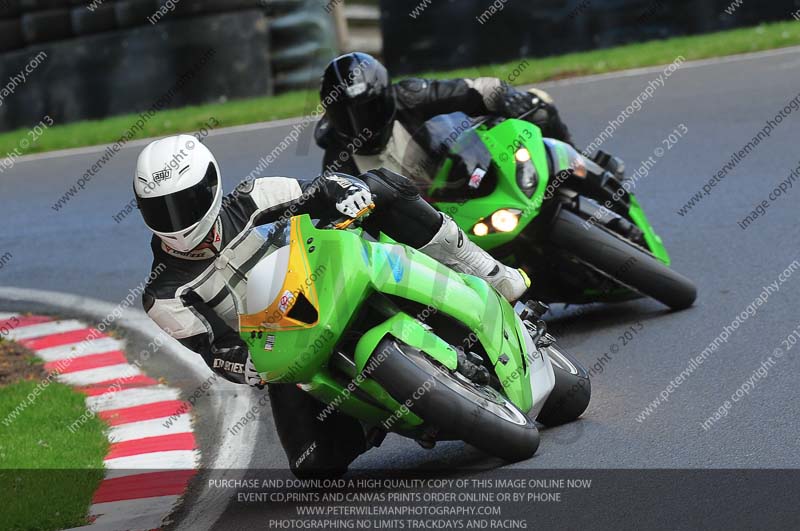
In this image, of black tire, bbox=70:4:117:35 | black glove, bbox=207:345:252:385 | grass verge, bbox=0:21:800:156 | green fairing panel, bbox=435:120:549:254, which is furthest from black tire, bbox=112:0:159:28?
black glove, bbox=207:345:252:385

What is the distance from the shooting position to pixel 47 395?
8234 mm

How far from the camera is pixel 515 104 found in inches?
308

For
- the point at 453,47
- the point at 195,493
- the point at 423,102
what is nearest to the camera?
the point at 195,493

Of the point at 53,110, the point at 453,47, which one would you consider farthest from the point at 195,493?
the point at 53,110

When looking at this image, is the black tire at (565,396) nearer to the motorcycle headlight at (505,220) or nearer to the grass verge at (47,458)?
the motorcycle headlight at (505,220)

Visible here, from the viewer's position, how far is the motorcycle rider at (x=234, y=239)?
17.6ft

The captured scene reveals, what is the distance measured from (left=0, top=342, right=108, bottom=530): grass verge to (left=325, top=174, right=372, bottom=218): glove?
1.82m

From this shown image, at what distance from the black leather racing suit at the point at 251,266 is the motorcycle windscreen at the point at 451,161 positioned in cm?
126

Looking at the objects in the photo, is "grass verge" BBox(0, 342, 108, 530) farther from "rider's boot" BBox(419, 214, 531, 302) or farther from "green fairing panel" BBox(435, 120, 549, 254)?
"green fairing panel" BBox(435, 120, 549, 254)

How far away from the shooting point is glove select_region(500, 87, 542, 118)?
25.6 feet

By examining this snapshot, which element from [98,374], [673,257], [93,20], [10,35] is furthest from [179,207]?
[10,35]

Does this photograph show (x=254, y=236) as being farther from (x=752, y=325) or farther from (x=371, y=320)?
(x=752, y=325)

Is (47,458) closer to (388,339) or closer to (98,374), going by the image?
(98,374)

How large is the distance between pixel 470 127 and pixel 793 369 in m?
2.23
